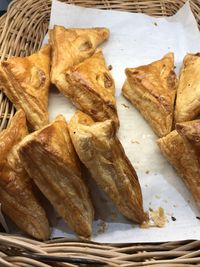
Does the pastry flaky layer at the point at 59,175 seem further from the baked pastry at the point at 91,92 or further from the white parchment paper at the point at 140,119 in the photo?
the baked pastry at the point at 91,92

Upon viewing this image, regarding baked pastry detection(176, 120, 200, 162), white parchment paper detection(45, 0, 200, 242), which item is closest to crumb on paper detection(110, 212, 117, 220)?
white parchment paper detection(45, 0, 200, 242)

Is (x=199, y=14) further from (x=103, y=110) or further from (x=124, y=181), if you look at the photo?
(x=124, y=181)

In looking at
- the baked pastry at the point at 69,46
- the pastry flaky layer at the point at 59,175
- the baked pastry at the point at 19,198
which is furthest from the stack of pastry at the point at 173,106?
the baked pastry at the point at 19,198

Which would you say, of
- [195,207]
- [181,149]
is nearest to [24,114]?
[181,149]

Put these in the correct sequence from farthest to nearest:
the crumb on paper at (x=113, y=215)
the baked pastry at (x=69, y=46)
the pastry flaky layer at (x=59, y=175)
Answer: the baked pastry at (x=69, y=46) → the crumb on paper at (x=113, y=215) → the pastry flaky layer at (x=59, y=175)

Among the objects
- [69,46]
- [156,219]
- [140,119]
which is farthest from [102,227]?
[69,46]

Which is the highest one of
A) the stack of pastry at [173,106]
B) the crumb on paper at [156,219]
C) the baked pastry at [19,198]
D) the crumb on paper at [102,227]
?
the stack of pastry at [173,106]

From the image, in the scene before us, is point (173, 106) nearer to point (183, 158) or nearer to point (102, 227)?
point (183, 158)
